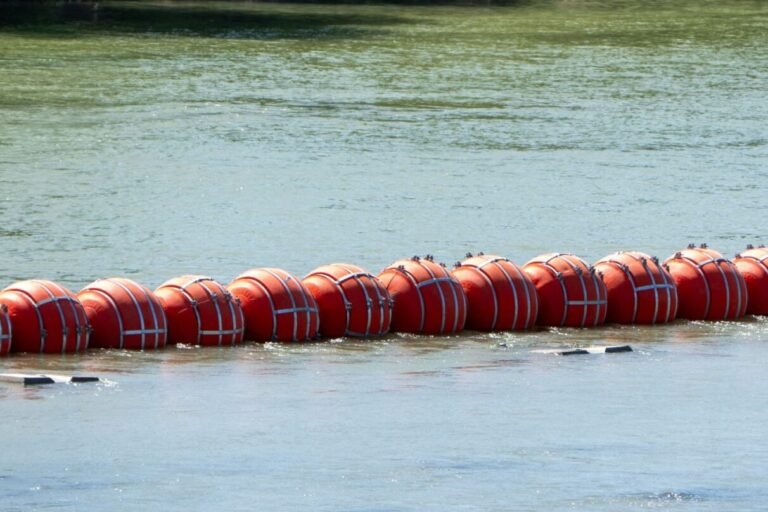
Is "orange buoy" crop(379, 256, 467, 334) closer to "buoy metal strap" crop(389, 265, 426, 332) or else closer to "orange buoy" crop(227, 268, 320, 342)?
"buoy metal strap" crop(389, 265, 426, 332)

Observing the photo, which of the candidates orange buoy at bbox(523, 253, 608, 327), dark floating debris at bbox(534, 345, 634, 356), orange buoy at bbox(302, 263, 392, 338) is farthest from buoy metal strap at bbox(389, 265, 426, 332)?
orange buoy at bbox(523, 253, 608, 327)

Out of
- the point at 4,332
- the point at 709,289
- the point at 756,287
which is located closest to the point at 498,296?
the point at 709,289

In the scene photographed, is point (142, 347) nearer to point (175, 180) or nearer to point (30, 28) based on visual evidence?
point (175, 180)

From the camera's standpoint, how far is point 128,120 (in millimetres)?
54312

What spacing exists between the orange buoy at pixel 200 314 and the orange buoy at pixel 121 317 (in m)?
0.47

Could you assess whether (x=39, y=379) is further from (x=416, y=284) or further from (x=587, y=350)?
(x=587, y=350)

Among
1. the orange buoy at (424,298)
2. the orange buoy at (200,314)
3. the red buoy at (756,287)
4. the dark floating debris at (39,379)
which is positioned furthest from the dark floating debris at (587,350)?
the dark floating debris at (39,379)

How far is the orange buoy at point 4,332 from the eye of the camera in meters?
25.1

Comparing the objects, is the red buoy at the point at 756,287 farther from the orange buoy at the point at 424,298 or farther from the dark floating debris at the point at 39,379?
the dark floating debris at the point at 39,379

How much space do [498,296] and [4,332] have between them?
795 cm

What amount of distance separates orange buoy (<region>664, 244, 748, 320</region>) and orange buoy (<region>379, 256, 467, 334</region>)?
14.6 feet

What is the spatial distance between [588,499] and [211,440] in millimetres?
4585

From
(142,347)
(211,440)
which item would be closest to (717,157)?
(142,347)

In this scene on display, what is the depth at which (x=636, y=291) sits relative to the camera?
30.1 m
